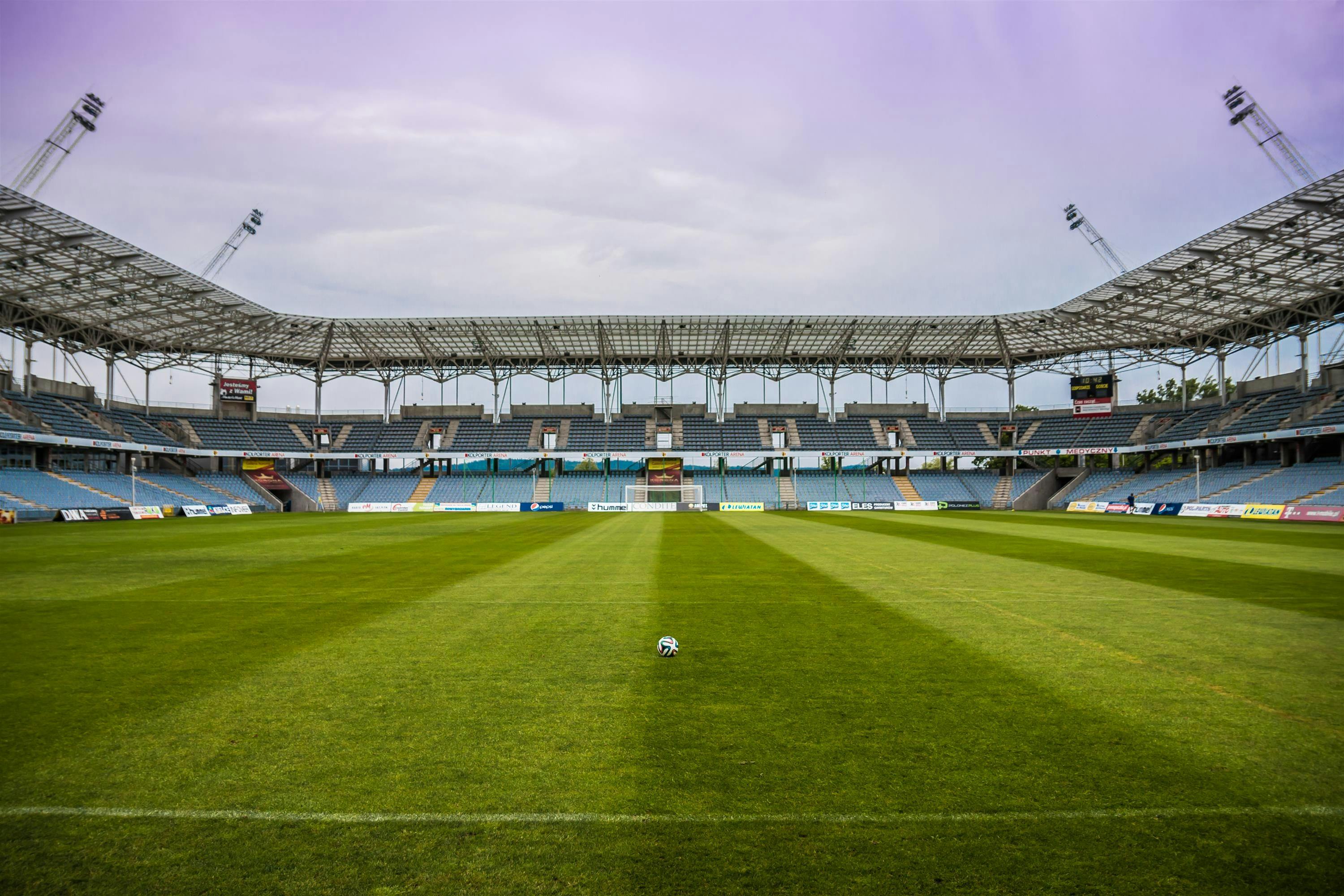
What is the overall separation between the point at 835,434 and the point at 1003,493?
15614 millimetres

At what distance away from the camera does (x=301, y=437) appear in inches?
2539

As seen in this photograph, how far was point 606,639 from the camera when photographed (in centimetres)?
773

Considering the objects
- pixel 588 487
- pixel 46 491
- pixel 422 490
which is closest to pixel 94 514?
pixel 46 491

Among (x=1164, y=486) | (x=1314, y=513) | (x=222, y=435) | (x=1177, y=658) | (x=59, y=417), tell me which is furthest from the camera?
(x=222, y=435)

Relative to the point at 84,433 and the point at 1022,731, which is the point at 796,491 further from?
the point at 1022,731

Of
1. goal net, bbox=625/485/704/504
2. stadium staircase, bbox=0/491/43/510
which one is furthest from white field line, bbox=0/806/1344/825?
goal net, bbox=625/485/704/504

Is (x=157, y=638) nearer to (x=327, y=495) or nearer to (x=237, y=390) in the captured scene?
(x=327, y=495)

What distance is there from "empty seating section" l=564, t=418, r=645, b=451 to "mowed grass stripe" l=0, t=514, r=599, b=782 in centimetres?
4795

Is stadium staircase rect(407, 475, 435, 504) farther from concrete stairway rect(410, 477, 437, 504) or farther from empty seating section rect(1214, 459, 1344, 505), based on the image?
empty seating section rect(1214, 459, 1344, 505)

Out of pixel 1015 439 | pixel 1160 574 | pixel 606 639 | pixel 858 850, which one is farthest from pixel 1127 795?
pixel 1015 439

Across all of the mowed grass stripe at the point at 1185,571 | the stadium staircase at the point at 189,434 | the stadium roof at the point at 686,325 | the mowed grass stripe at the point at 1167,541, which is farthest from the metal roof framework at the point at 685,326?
the mowed grass stripe at the point at 1185,571

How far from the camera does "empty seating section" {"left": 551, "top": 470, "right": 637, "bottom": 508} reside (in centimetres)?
5941

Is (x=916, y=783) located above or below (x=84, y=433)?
below

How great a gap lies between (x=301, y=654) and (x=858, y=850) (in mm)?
6069
